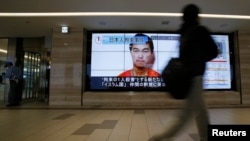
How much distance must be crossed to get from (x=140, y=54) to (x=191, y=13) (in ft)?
22.6

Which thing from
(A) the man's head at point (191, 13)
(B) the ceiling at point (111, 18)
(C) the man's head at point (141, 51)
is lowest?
(A) the man's head at point (191, 13)

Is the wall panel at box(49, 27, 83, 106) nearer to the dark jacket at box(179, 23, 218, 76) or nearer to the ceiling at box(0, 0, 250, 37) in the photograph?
the ceiling at box(0, 0, 250, 37)

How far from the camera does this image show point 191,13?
239 centimetres

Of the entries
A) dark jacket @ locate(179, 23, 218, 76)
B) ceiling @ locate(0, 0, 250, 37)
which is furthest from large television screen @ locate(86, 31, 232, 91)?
dark jacket @ locate(179, 23, 218, 76)

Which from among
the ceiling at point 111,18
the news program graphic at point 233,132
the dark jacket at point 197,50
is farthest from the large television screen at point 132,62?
the news program graphic at point 233,132

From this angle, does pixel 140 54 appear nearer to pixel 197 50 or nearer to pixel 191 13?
pixel 191 13

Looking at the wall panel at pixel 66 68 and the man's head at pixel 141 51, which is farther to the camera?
the man's head at pixel 141 51

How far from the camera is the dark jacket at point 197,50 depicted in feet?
7.34

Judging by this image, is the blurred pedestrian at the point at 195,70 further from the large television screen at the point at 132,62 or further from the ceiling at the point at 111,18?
the large television screen at the point at 132,62

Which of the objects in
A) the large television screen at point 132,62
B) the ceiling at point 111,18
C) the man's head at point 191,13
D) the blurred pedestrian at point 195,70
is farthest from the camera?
the large television screen at point 132,62

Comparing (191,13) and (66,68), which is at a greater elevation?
(191,13)

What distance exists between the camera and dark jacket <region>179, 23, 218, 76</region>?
2.24 m

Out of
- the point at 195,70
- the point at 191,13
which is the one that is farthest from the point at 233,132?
the point at 191,13

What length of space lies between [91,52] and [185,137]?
20.9 feet
